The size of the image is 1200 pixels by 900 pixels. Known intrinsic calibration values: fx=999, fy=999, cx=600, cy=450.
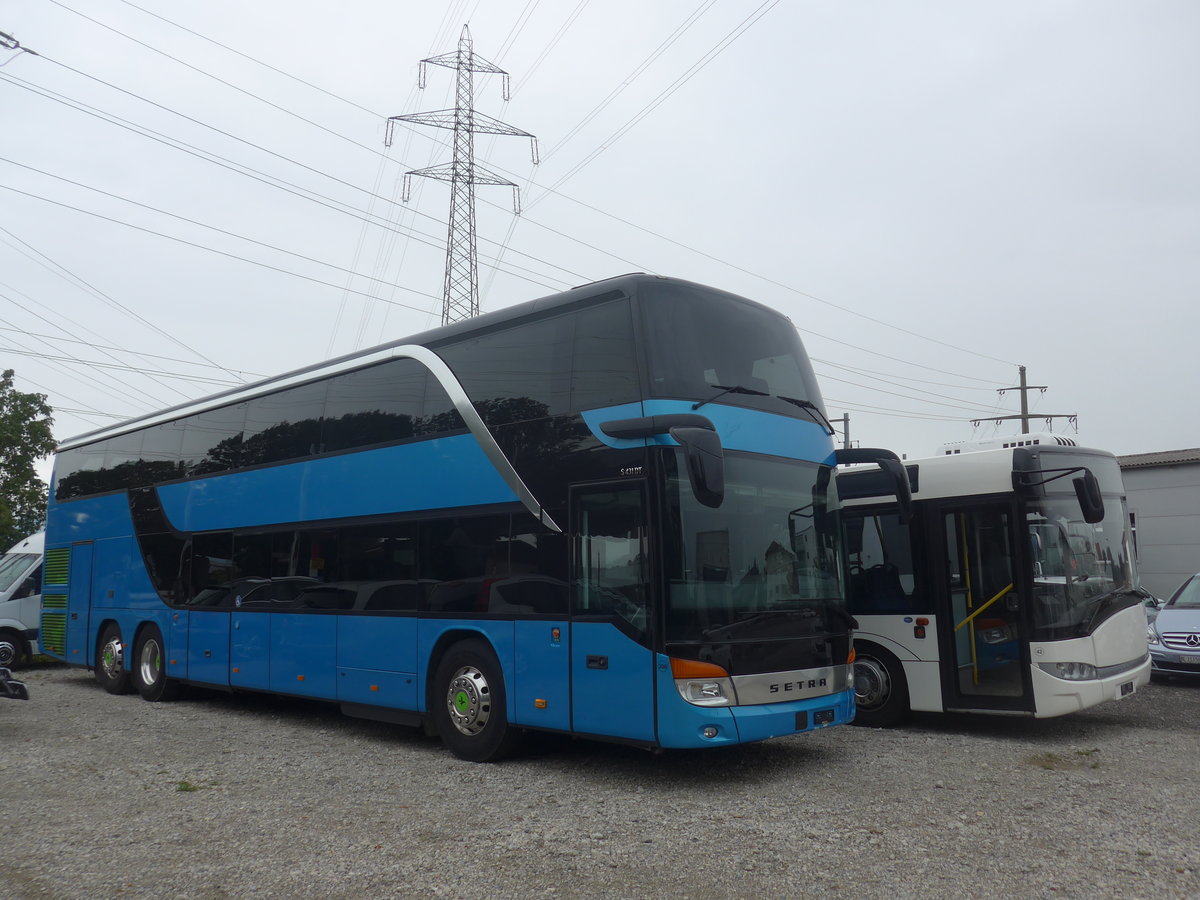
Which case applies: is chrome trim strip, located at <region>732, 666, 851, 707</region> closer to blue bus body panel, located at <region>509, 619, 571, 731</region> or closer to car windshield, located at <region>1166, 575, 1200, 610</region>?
blue bus body panel, located at <region>509, 619, 571, 731</region>

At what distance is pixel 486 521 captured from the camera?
9.10 m

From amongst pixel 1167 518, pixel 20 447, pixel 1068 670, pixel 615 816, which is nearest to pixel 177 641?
pixel 615 816

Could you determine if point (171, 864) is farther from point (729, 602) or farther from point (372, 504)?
point (372, 504)

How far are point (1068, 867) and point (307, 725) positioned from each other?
901 cm

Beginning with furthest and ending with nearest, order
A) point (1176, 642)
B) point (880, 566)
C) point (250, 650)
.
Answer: point (1176, 642), point (250, 650), point (880, 566)

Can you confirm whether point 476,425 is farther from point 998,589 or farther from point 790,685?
point 998,589

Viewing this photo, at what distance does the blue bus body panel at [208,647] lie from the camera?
1283 centimetres

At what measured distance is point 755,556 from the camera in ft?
26.2

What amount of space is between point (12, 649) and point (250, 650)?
31.3ft

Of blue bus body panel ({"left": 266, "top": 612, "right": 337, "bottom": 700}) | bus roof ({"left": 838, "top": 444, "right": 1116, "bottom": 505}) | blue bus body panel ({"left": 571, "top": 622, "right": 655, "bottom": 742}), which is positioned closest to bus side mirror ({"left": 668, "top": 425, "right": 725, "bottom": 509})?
blue bus body panel ({"left": 571, "top": 622, "right": 655, "bottom": 742})

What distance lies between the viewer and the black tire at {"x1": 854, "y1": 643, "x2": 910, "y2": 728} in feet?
35.0

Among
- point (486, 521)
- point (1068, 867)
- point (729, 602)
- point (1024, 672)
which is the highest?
point (486, 521)

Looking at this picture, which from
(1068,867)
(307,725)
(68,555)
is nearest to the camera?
(1068,867)

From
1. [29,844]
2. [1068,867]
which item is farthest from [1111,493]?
[29,844]
